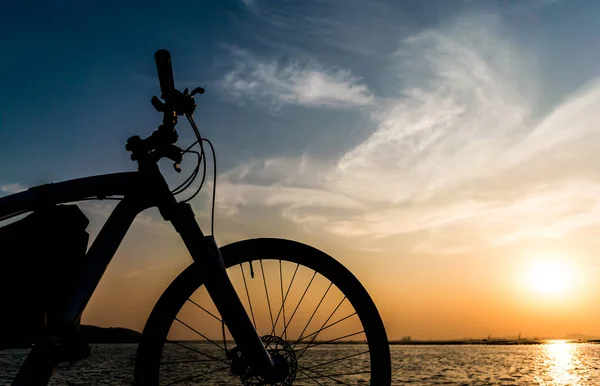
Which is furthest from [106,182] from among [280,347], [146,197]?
[280,347]

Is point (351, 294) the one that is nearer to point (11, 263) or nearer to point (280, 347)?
point (280, 347)

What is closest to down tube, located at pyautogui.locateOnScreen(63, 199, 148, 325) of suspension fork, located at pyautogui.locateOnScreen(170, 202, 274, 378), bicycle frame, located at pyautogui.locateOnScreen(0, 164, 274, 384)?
bicycle frame, located at pyautogui.locateOnScreen(0, 164, 274, 384)

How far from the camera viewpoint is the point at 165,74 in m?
3.10

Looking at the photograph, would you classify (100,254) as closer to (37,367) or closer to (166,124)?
(37,367)

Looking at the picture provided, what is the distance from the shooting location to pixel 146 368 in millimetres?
3074

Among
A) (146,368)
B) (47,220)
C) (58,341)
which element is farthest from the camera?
(47,220)

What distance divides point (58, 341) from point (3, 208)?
808 mm

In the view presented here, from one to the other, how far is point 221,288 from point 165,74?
1.28 metres

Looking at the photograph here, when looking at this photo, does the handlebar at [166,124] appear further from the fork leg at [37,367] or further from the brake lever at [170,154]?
the fork leg at [37,367]

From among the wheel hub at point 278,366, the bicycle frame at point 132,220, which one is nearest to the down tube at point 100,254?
the bicycle frame at point 132,220

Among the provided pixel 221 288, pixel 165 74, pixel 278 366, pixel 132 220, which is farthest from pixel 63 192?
pixel 278 366

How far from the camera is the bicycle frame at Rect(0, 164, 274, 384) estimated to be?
3023 millimetres

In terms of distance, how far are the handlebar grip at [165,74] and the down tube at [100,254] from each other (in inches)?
26.3

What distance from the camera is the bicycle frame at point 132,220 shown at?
3023 millimetres
